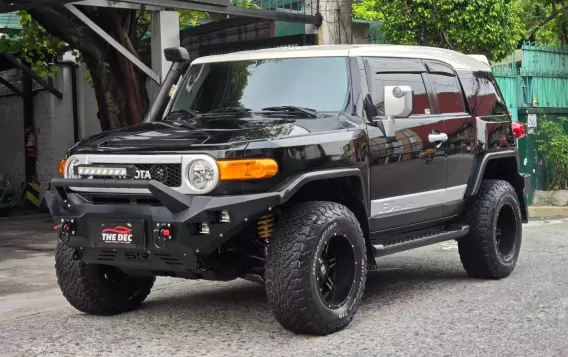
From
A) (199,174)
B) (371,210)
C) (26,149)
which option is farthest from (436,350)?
(26,149)

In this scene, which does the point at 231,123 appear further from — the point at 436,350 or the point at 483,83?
the point at 483,83

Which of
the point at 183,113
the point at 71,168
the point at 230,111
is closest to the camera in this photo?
the point at 71,168

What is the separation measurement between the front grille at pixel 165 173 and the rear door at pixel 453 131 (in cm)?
249

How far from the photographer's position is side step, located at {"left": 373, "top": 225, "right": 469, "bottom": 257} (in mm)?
6084

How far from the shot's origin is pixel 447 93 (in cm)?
704

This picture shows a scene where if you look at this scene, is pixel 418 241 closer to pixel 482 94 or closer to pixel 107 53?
pixel 482 94

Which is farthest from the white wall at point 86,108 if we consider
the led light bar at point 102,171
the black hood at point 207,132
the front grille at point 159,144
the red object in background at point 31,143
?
the front grille at point 159,144

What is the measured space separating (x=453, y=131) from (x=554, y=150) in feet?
26.1

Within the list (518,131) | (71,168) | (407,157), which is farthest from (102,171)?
(518,131)

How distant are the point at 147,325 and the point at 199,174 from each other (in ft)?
4.75

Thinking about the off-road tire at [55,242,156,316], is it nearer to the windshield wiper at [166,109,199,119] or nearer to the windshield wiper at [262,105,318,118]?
the windshield wiper at [166,109,199,119]

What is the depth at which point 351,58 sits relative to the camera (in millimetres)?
6203

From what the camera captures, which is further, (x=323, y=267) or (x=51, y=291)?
(x=51, y=291)

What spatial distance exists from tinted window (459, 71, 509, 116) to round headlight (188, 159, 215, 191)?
124 inches
